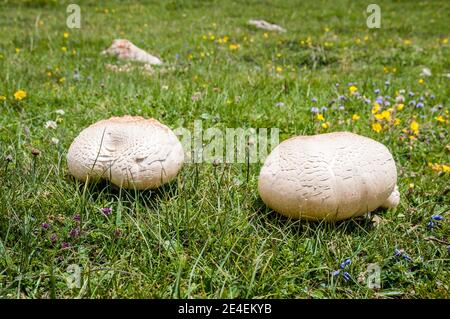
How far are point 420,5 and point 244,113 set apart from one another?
45.3ft

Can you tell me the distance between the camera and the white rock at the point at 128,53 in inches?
289

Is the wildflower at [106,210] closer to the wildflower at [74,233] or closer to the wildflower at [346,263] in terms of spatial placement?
the wildflower at [74,233]

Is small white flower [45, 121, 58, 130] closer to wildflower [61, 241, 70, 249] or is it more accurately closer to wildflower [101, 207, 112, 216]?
wildflower [101, 207, 112, 216]

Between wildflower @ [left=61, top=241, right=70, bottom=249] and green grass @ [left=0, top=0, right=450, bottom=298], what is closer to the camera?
green grass @ [left=0, top=0, right=450, bottom=298]

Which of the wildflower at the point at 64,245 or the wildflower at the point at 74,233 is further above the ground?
the wildflower at the point at 74,233

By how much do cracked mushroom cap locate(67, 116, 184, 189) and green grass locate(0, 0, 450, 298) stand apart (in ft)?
0.41

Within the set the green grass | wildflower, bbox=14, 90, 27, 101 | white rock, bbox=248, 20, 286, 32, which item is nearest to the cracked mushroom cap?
the green grass

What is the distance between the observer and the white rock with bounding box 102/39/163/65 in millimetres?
7332

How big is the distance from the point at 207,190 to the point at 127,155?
60 cm

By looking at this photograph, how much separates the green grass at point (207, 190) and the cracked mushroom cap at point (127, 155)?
124mm

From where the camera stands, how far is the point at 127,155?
2.79 metres

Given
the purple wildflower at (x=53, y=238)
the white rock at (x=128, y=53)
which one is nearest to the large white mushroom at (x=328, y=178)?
the purple wildflower at (x=53, y=238)

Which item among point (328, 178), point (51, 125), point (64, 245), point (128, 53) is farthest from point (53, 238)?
point (128, 53)
